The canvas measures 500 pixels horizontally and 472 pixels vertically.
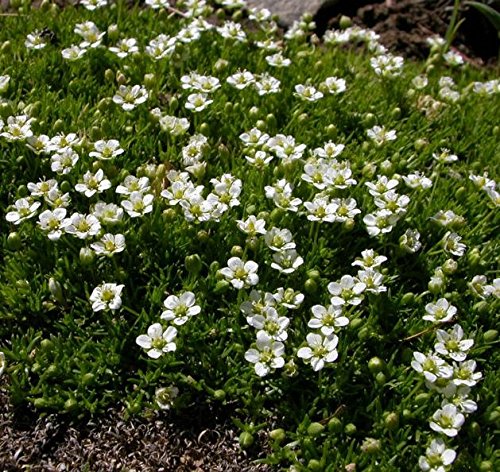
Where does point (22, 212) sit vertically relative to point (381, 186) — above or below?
below

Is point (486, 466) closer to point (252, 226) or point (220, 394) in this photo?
point (220, 394)

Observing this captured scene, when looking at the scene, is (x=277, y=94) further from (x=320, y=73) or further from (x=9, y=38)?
(x=9, y=38)

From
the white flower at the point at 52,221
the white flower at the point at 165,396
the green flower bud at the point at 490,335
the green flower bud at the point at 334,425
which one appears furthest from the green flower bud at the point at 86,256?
the green flower bud at the point at 490,335

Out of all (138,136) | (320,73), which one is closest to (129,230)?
(138,136)

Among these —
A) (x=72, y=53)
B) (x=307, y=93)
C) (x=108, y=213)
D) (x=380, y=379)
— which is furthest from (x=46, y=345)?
(x=307, y=93)

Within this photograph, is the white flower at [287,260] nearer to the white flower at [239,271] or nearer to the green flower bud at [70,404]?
the white flower at [239,271]
